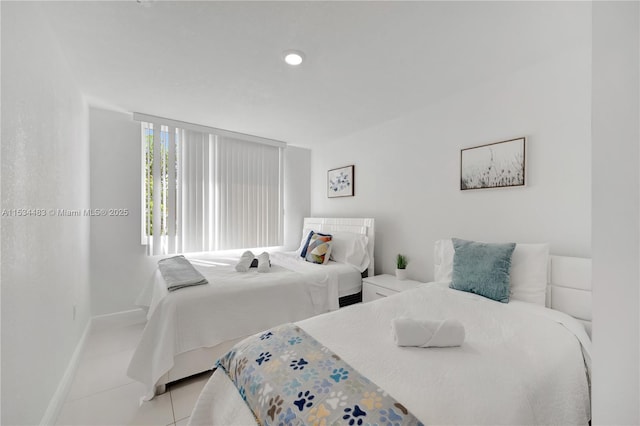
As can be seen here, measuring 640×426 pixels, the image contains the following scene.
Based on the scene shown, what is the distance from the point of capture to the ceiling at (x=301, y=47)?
1.52 metres

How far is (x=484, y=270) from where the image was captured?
187cm

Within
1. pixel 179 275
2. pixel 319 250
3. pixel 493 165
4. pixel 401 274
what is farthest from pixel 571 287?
pixel 179 275

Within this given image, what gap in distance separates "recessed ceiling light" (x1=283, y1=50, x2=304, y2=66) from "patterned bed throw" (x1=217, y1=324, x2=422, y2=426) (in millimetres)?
1866

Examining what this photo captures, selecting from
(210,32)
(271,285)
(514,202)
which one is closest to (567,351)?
(514,202)

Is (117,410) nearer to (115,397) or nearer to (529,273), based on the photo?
(115,397)

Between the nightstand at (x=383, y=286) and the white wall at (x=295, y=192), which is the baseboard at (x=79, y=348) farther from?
the nightstand at (x=383, y=286)

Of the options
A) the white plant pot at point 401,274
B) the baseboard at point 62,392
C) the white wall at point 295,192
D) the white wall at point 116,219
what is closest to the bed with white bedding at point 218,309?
the baseboard at point 62,392

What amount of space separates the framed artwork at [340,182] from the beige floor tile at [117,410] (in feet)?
9.75

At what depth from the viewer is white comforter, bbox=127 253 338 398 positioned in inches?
72.8

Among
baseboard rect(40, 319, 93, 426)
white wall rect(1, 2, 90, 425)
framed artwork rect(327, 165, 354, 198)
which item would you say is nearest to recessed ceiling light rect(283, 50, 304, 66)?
white wall rect(1, 2, 90, 425)

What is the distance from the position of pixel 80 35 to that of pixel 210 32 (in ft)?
2.92

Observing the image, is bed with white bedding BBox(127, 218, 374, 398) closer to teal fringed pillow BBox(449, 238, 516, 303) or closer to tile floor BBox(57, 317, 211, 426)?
tile floor BBox(57, 317, 211, 426)

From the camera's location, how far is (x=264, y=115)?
123 inches

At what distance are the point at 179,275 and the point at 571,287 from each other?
2.95 meters
